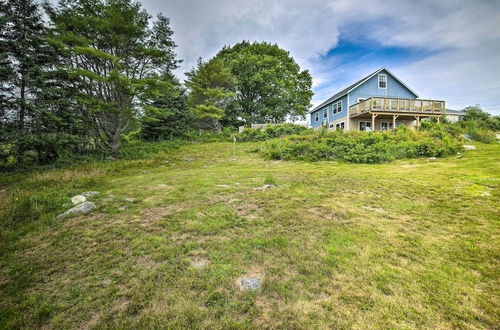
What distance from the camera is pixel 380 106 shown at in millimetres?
17234

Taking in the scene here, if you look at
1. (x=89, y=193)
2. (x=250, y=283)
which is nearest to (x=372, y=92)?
(x=250, y=283)

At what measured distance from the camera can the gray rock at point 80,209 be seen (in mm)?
3849

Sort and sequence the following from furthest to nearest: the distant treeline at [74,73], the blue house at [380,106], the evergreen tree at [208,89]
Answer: the evergreen tree at [208,89]
the blue house at [380,106]
the distant treeline at [74,73]

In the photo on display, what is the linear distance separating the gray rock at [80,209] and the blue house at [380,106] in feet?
62.7

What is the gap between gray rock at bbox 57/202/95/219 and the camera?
152 inches

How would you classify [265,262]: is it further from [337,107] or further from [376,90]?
[376,90]

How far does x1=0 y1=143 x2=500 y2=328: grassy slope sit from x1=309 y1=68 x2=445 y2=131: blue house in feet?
51.5

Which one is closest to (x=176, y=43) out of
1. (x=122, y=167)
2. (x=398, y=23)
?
(x=122, y=167)

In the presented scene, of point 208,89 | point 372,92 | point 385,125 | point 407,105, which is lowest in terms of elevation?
point 385,125

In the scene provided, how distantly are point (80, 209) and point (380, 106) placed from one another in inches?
824

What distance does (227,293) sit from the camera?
1888 mm

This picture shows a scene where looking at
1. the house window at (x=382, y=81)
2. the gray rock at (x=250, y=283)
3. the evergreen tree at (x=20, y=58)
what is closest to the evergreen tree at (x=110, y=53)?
the evergreen tree at (x=20, y=58)

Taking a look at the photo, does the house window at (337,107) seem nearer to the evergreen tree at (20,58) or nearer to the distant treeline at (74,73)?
the distant treeline at (74,73)

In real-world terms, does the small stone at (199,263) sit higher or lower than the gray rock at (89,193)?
lower
